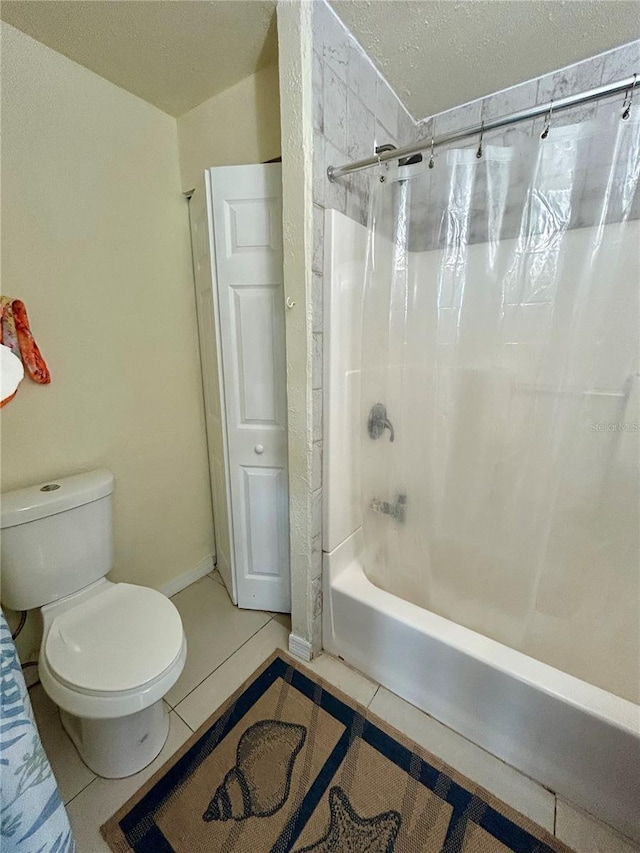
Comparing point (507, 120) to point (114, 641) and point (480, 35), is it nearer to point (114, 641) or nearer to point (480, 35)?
point (480, 35)

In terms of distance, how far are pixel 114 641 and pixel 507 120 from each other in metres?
1.80

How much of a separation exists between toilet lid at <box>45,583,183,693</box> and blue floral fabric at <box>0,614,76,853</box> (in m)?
0.22

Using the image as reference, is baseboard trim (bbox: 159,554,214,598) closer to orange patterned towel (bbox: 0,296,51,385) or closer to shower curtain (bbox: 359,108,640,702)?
shower curtain (bbox: 359,108,640,702)

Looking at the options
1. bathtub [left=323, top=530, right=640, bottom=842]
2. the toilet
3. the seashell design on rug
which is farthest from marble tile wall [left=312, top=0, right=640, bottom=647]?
the toilet

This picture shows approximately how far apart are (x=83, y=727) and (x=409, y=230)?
1.91 metres

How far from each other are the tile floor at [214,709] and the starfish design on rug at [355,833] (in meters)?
0.25

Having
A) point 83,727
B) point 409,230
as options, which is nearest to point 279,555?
point 83,727

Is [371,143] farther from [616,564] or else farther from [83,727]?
[83,727]

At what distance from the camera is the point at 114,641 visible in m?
1.04

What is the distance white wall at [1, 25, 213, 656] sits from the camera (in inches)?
43.9

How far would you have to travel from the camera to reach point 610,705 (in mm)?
891

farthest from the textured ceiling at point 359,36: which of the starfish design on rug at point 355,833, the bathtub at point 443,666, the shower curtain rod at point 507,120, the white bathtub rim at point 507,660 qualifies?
the starfish design on rug at point 355,833

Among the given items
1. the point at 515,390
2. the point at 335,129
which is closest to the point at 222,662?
the point at 515,390

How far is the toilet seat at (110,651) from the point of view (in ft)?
2.99
